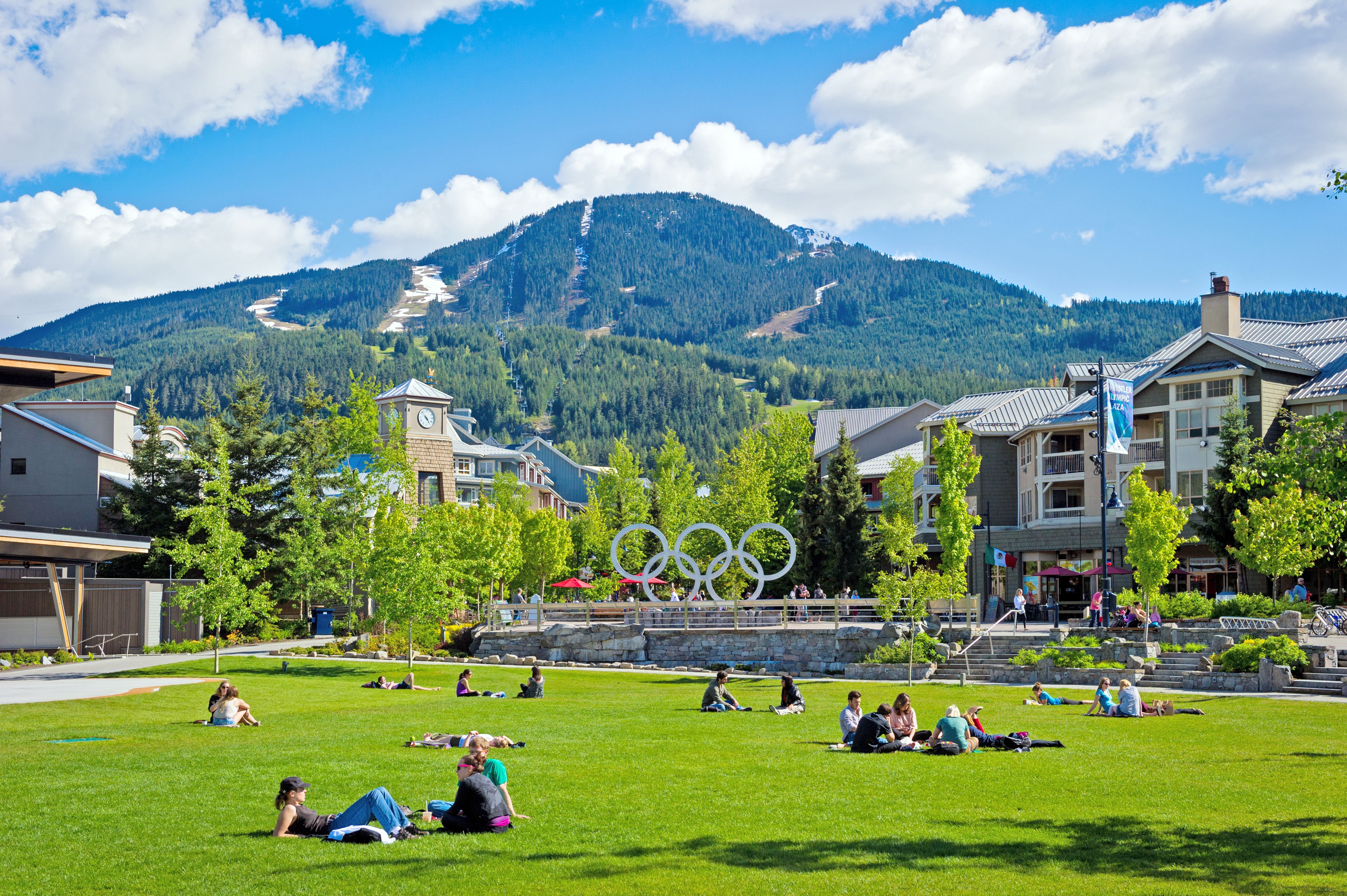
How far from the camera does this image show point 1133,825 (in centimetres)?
1152

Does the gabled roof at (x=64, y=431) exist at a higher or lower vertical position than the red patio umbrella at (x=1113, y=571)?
higher

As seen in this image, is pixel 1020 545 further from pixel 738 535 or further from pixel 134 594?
pixel 134 594

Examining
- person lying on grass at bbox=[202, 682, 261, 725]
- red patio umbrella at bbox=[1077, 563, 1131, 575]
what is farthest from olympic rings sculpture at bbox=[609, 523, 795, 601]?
person lying on grass at bbox=[202, 682, 261, 725]

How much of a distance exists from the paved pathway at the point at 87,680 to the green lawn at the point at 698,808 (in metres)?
4.00

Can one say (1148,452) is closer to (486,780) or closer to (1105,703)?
(1105,703)

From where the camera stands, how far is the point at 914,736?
18.1m

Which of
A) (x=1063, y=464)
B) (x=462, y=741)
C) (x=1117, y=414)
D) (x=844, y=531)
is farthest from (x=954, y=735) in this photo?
(x=1063, y=464)

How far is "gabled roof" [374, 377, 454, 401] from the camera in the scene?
6669cm

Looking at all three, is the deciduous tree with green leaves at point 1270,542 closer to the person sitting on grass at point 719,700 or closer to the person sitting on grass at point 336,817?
the person sitting on grass at point 719,700

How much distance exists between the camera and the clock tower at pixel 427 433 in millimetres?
66312

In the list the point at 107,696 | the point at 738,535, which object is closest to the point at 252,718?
the point at 107,696

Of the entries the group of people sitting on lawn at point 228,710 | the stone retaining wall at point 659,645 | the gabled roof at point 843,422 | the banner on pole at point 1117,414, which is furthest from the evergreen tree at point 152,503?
the gabled roof at point 843,422

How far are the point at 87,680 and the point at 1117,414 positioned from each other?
37.6 meters

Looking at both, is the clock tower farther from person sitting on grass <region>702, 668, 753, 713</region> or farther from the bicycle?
the bicycle
